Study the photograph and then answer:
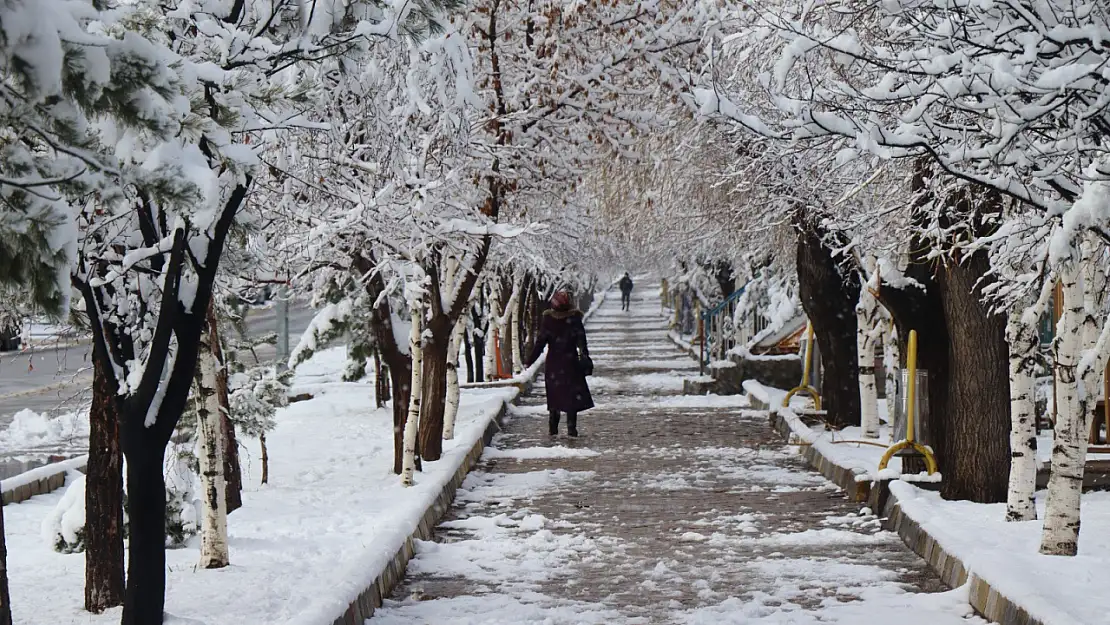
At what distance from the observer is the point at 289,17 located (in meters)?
6.65

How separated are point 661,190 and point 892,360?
3.77 metres

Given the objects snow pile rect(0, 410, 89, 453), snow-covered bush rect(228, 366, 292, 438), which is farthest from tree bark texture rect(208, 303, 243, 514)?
snow pile rect(0, 410, 89, 453)

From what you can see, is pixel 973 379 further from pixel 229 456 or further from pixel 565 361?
pixel 565 361

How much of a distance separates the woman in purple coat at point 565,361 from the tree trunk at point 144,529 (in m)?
11.3

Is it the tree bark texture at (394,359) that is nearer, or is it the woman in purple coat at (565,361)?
the tree bark texture at (394,359)

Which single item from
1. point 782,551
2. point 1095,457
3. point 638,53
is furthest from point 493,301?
point 782,551

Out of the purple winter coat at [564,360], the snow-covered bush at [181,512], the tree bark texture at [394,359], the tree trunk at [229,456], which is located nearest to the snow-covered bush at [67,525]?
the snow-covered bush at [181,512]

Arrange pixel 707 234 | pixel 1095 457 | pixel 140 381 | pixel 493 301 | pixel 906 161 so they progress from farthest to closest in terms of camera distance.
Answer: pixel 493 301 → pixel 707 234 → pixel 1095 457 → pixel 906 161 → pixel 140 381

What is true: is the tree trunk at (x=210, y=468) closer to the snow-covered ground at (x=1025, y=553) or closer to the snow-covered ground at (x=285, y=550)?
the snow-covered ground at (x=285, y=550)

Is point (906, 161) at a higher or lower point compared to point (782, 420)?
higher

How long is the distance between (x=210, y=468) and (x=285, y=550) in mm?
1042

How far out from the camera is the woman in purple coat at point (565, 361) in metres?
17.7

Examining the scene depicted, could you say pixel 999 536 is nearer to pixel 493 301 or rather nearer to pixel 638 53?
pixel 638 53

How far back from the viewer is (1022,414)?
9367 mm
